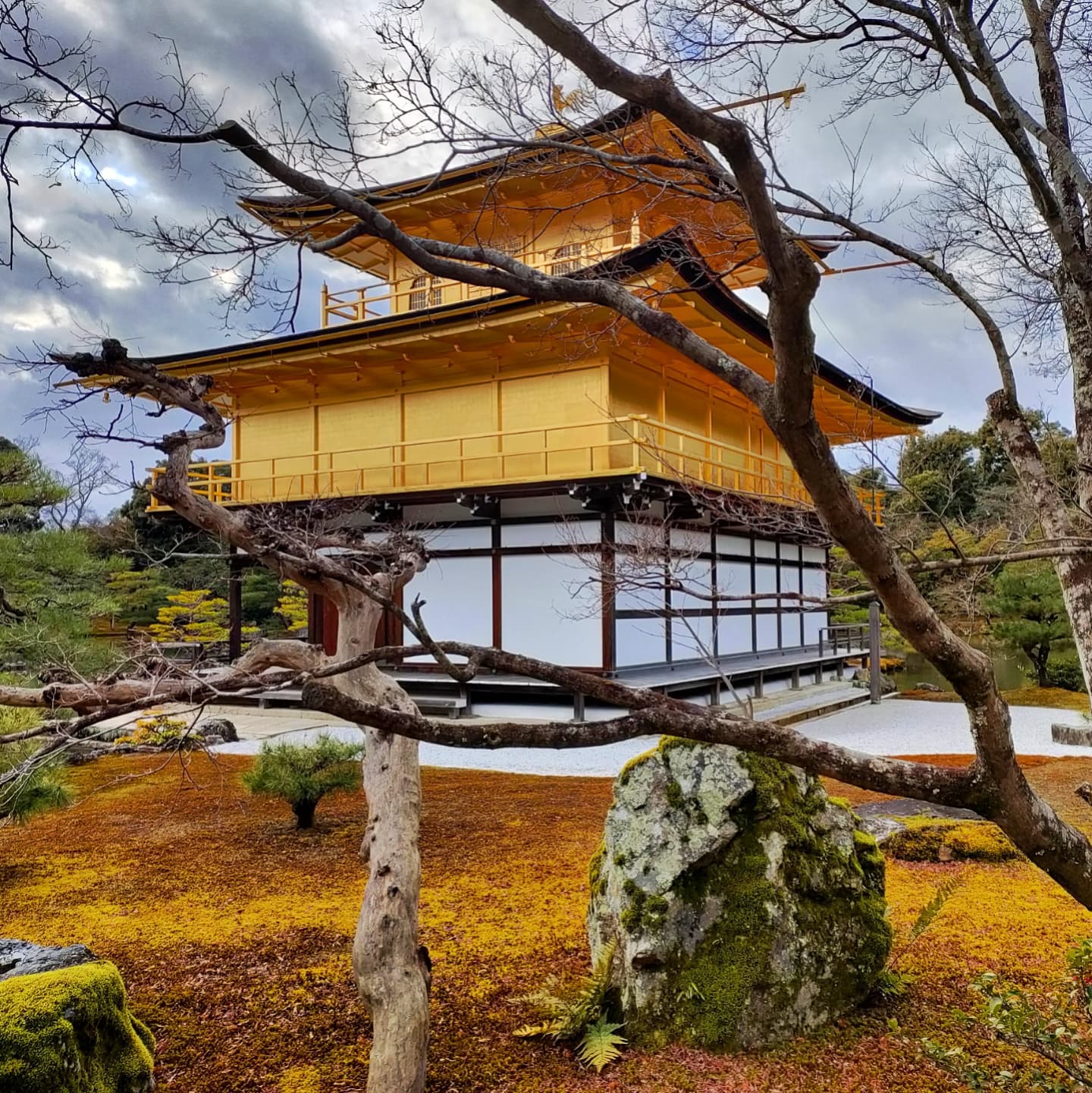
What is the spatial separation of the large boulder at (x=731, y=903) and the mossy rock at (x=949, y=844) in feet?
8.21

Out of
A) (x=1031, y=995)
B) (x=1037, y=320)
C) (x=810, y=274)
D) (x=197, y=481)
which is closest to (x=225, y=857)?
(x=1031, y=995)

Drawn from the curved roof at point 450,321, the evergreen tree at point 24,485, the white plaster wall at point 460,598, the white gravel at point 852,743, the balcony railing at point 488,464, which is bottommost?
the white gravel at point 852,743

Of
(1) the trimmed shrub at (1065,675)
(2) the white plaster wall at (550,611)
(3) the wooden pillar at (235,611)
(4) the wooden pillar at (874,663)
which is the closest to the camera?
(2) the white plaster wall at (550,611)

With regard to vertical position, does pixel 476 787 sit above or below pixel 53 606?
below

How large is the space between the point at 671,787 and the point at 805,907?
0.74m

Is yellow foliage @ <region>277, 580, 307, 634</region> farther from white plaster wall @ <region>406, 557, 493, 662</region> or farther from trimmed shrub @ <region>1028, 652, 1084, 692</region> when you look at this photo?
trimmed shrub @ <region>1028, 652, 1084, 692</region>

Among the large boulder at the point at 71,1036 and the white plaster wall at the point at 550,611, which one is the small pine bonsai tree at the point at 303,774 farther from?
the white plaster wall at the point at 550,611

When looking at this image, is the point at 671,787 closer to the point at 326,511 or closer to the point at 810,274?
the point at 810,274

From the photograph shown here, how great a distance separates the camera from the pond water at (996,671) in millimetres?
19766

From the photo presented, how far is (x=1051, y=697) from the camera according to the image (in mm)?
16062

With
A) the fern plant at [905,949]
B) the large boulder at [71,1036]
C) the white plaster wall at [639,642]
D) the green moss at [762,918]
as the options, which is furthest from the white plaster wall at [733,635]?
the large boulder at [71,1036]

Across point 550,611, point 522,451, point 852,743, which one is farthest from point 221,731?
point 852,743

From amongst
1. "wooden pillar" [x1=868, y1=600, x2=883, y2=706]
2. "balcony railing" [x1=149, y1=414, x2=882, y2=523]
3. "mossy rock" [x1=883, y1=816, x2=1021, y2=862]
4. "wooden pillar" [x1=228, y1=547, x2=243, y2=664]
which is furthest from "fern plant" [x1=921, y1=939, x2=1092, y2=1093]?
"wooden pillar" [x1=228, y1=547, x2=243, y2=664]

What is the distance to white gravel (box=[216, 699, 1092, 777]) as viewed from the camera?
1031cm
